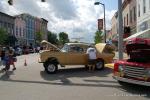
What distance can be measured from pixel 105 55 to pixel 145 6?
43.5 ft

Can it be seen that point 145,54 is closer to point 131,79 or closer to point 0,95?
point 131,79

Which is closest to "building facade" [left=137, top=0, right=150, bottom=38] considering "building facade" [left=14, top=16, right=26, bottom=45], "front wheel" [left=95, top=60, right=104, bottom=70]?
"front wheel" [left=95, top=60, right=104, bottom=70]

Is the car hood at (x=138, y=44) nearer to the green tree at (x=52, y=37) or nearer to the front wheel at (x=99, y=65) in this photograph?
the front wheel at (x=99, y=65)

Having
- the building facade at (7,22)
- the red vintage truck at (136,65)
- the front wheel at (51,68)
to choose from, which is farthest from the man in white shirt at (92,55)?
the building facade at (7,22)

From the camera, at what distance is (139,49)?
12852 mm

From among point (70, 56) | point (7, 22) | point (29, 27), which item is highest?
point (29, 27)

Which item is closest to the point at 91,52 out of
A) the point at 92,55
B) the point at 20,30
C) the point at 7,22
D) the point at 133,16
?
the point at 92,55

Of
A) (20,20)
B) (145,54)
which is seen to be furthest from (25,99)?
(20,20)

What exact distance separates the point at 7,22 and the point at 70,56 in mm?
61756

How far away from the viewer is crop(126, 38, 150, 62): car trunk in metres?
12.4

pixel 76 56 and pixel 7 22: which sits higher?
pixel 7 22

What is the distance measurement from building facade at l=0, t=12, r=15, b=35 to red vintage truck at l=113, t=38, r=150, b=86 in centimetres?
6227

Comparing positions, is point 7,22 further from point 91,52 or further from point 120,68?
point 120,68

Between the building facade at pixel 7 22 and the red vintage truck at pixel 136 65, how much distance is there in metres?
62.3
